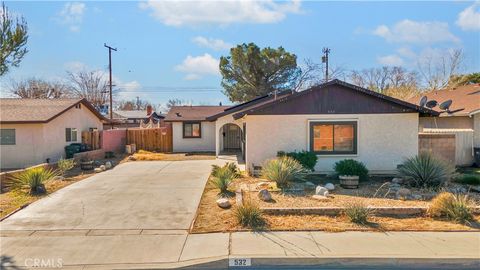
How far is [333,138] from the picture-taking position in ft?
43.7

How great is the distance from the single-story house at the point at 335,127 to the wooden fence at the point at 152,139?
13.4 metres

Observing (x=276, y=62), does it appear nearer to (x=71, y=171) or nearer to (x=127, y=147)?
(x=127, y=147)

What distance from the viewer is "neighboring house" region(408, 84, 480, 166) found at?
15.4 metres

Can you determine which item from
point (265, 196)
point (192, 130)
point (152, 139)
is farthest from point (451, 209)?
point (152, 139)

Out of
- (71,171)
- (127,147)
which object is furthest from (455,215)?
(127,147)

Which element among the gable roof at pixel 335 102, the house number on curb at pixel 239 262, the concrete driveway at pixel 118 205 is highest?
the gable roof at pixel 335 102

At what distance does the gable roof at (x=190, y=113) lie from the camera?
25228 mm

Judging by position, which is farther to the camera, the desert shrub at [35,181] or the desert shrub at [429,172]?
the desert shrub at [35,181]

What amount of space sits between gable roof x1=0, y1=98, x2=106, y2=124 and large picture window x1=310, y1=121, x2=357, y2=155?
1373cm

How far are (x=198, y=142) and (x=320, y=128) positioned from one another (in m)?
13.8

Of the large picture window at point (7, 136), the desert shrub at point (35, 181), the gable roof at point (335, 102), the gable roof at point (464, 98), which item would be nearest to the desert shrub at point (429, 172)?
the gable roof at point (335, 102)

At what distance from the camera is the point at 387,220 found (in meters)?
7.38

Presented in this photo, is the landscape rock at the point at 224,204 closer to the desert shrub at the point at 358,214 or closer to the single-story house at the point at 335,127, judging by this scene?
the desert shrub at the point at 358,214

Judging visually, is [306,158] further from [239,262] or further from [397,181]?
[239,262]
